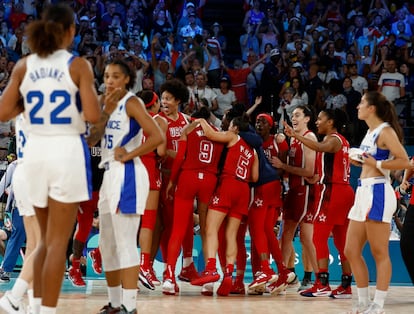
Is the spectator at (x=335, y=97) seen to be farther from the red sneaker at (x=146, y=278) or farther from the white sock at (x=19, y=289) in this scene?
the white sock at (x=19, y=289)

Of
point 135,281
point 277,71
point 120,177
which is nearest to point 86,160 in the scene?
point 120,177

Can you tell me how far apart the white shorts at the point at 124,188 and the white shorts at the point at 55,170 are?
73 centimetres

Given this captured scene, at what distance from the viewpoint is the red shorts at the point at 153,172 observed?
27.5ft

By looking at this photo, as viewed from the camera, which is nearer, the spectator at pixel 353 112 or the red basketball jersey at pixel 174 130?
the red basketball jersey at pixel 174 130

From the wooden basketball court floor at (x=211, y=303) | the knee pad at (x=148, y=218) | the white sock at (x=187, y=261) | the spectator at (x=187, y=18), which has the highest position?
the spectator at (x=187, y=18)

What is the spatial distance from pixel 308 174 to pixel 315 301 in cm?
135

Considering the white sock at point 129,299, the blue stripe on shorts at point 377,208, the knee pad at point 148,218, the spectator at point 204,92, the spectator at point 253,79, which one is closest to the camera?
the white sock at point 129,299

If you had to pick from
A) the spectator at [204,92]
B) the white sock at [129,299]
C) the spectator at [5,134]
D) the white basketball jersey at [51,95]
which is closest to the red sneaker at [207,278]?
the white sock at [129,299]

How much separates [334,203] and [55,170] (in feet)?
13.6

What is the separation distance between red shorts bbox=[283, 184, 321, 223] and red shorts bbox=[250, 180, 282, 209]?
22 centimetres

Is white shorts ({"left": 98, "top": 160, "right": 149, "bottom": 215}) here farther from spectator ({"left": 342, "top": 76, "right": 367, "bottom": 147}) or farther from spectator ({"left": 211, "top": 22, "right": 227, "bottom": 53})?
spectator ({"left": 211, "top": 22, "right": 227, "bottom": 53})

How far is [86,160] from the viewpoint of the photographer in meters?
5.38

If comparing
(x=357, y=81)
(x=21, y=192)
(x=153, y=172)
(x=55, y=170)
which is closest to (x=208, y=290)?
(x=153, y=172)

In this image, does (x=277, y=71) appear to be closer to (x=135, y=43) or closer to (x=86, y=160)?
(x=135, y=43)
